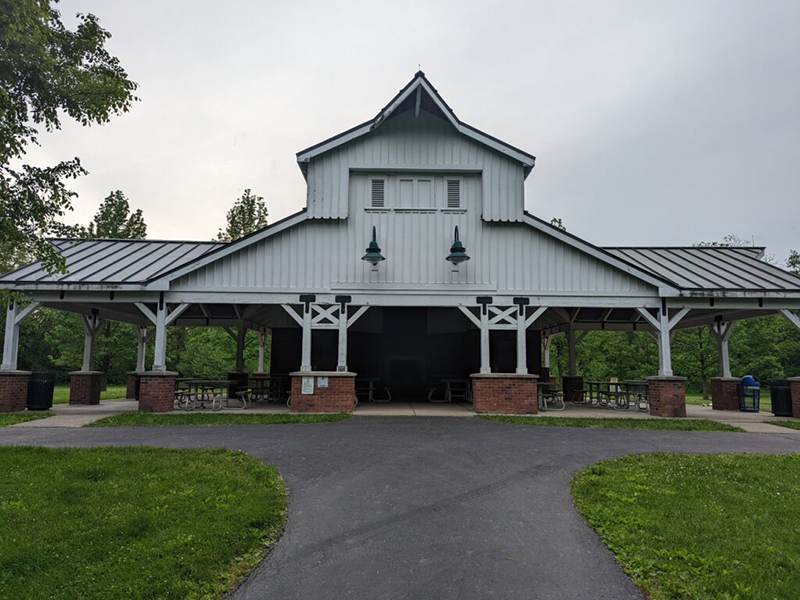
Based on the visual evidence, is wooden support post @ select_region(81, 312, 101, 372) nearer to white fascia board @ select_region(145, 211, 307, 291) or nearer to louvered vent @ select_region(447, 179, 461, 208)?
white fascia board @ select_region(145, 211, 307, 291)

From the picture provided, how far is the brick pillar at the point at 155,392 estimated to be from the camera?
44.1 feet

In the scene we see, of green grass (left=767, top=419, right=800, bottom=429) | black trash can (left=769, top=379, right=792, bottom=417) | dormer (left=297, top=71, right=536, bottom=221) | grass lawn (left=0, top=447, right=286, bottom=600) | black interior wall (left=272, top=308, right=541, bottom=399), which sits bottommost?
green grass (left=767, top=419, right=800, bottom=429)

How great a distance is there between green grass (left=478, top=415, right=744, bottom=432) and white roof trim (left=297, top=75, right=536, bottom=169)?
7.38 m

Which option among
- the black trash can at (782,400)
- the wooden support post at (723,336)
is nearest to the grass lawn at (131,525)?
the black trash can at (782,400)

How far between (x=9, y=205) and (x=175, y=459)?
4.83 metres

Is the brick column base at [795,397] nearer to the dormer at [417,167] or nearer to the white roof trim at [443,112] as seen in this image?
the dormer at [417,167]

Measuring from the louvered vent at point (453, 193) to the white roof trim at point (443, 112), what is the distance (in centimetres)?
138

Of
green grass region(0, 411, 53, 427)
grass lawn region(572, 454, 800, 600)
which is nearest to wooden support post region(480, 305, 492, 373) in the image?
grass lawn region(572, 454, 800, 600)

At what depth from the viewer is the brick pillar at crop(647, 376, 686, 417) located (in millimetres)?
13781

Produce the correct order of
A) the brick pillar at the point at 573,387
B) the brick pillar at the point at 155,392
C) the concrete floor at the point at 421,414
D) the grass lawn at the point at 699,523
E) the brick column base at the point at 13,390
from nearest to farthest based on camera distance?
the grass lawn at the point at 699,523 < the concrete floor at the point at 421,414 < the brick pillar at the point at 155,392 < the brick column base at the point at 13,390 < the brick pillar at the point at 573,387

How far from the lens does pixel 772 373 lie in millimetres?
31438

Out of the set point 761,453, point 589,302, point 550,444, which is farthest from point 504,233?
point 761,453

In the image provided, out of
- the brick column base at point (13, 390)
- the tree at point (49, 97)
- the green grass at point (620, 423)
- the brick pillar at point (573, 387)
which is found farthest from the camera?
the brick pillar at point (573, 387)

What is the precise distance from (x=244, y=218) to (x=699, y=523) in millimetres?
35024
